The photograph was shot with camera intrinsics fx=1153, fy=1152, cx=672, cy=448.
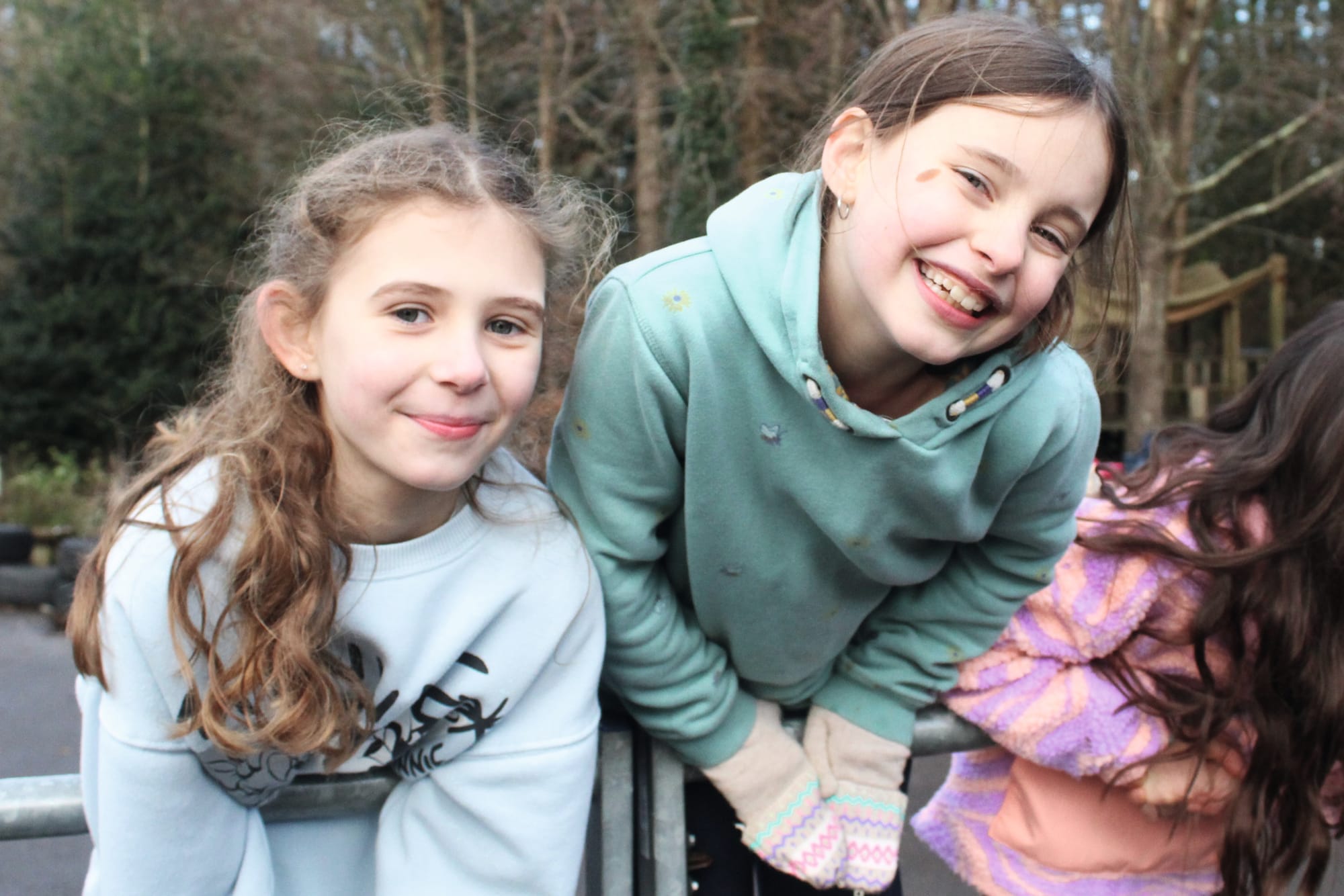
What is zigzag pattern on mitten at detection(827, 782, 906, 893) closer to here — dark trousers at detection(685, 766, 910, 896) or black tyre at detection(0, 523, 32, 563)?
dark trousers at detection(685, 766, 910, 896)

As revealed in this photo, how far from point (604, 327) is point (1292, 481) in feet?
3.81

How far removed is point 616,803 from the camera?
1623mm

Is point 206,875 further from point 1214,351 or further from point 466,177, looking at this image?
point 1214,351

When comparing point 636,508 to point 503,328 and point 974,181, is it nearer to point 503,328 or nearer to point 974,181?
point 503,328

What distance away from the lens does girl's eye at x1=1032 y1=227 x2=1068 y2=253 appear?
1.45m

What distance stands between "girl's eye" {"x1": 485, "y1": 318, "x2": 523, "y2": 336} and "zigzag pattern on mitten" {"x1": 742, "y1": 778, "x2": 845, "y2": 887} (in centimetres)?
81

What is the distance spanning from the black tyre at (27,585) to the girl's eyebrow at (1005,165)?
8.22 meters

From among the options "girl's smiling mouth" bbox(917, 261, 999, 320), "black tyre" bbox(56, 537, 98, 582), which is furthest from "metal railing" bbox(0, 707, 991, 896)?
"black tyre" bbox(56, 537, 98, 582)

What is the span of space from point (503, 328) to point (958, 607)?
2.76ft

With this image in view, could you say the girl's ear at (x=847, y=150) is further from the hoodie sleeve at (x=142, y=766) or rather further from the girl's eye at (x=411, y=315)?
the hoodie sleeve at (x=142, y=766)

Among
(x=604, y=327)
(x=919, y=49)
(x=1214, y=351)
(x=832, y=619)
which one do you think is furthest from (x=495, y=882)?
(x=1214, y=351)

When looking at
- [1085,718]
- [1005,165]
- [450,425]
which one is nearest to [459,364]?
[450,425]

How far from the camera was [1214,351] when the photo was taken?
1919 cm

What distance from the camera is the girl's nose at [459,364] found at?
4.45 feet
